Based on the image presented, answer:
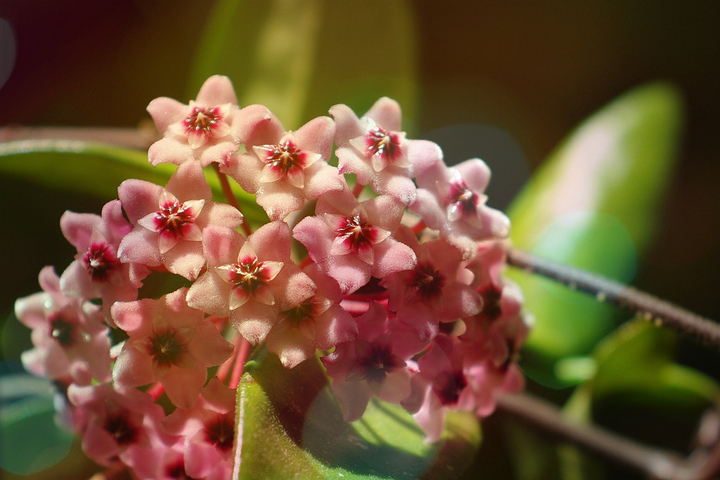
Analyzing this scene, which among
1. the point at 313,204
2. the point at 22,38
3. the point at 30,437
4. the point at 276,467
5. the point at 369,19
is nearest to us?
the point at 276,467

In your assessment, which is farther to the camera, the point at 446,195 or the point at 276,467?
the point at 446,195

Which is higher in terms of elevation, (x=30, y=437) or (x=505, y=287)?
(x=505, y=287)

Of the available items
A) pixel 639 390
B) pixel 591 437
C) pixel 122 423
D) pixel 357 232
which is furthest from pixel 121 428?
pixel 639 390

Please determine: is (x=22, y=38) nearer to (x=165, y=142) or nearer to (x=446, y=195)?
(x=165, y=142)

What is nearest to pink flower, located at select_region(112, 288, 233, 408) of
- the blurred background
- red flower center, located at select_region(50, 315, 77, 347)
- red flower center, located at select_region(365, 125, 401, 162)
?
red flower center, located at select_region(50, 315, 77, 347)

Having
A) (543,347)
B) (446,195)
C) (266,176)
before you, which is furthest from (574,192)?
(266,176)

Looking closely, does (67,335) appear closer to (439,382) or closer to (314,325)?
(314,325)

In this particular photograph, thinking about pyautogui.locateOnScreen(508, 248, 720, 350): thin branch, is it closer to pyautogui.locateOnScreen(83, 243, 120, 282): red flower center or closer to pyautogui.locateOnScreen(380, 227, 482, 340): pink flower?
pyautogui.locateOnScreen(380, 227, 482, 340): pink flower
